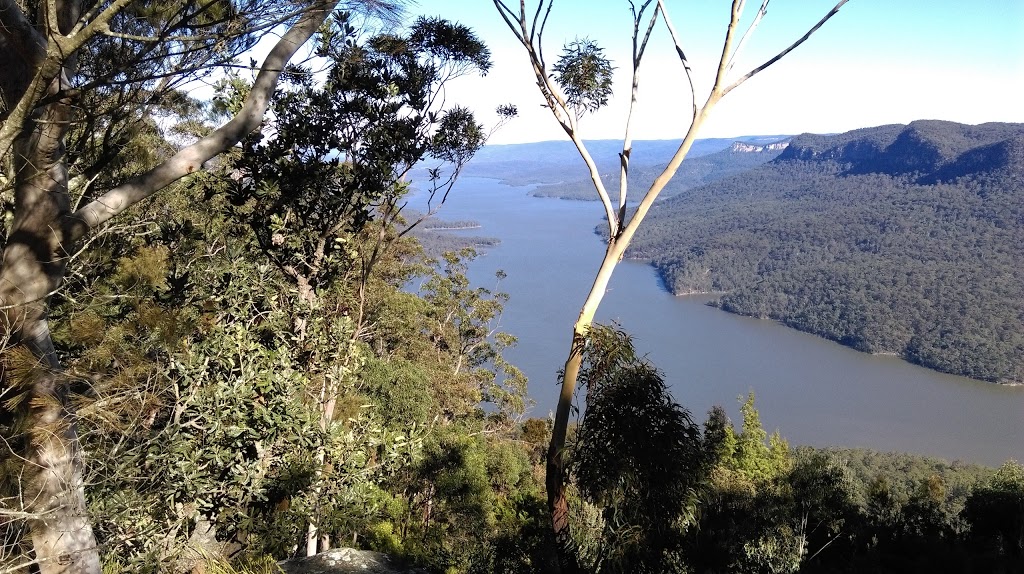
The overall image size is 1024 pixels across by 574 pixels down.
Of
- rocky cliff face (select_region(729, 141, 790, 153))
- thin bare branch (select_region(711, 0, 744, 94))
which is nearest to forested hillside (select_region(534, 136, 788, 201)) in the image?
rocky cliff face (select_region(729, 141, 790, 153))

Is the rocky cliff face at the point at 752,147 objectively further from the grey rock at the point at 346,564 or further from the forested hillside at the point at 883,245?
the grey rock at the point at 346,564

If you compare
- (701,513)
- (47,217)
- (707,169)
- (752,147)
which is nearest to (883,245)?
(701,513)

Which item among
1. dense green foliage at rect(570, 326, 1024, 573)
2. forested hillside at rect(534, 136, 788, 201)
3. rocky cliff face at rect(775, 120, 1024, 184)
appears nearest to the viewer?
dense green foliage at rect(570, 326, 1024, 573)

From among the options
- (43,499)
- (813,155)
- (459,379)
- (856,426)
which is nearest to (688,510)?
(43,499)

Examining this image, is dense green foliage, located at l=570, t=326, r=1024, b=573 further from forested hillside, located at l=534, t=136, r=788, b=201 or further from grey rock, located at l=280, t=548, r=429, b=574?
forested hillside, located at l=534, t=136, r=788, b=201

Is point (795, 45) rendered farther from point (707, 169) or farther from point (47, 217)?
point (707, 169)
